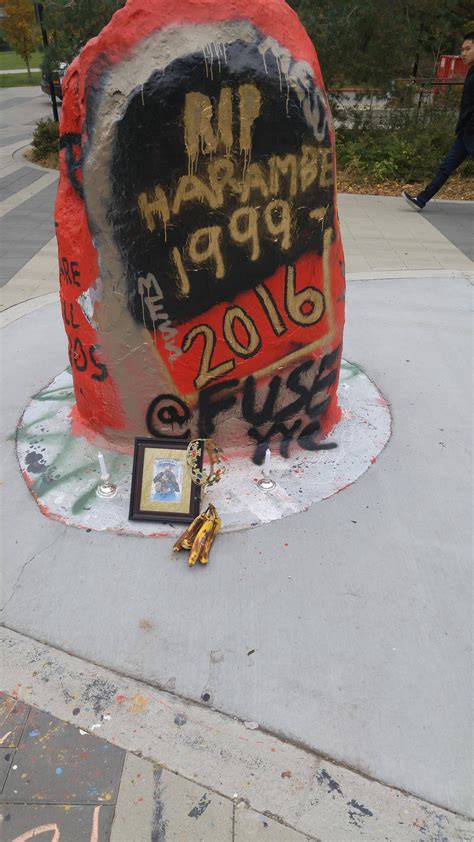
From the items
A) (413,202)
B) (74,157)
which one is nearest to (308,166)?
(74,157)

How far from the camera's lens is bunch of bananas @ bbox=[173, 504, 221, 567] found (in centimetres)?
333

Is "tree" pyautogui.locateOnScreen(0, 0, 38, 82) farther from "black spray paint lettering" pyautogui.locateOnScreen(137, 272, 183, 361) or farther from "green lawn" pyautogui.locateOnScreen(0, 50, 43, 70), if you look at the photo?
"black spray paint lettering" pyautogui.locateOnScreen(137, 272, 183, 361)

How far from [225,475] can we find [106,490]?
0.77 metres

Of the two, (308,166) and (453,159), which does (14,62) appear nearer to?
(453,159)

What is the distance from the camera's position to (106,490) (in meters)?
3.84

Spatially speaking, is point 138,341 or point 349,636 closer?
point 349,636

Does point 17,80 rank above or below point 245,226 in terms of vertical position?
above

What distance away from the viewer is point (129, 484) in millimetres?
3922

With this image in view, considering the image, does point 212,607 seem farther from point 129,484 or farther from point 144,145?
point 144,145

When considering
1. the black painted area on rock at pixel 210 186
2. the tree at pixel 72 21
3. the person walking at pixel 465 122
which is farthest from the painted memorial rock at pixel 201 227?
the tree at pixel 72 21

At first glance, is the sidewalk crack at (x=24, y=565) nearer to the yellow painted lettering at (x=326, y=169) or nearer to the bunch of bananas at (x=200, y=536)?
the bunch of bananas at (x=200, y=536)

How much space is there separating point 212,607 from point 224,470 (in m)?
1.07

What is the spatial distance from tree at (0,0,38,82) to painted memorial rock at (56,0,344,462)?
960 inches

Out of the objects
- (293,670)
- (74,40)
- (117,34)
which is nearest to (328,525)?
(293,670)
